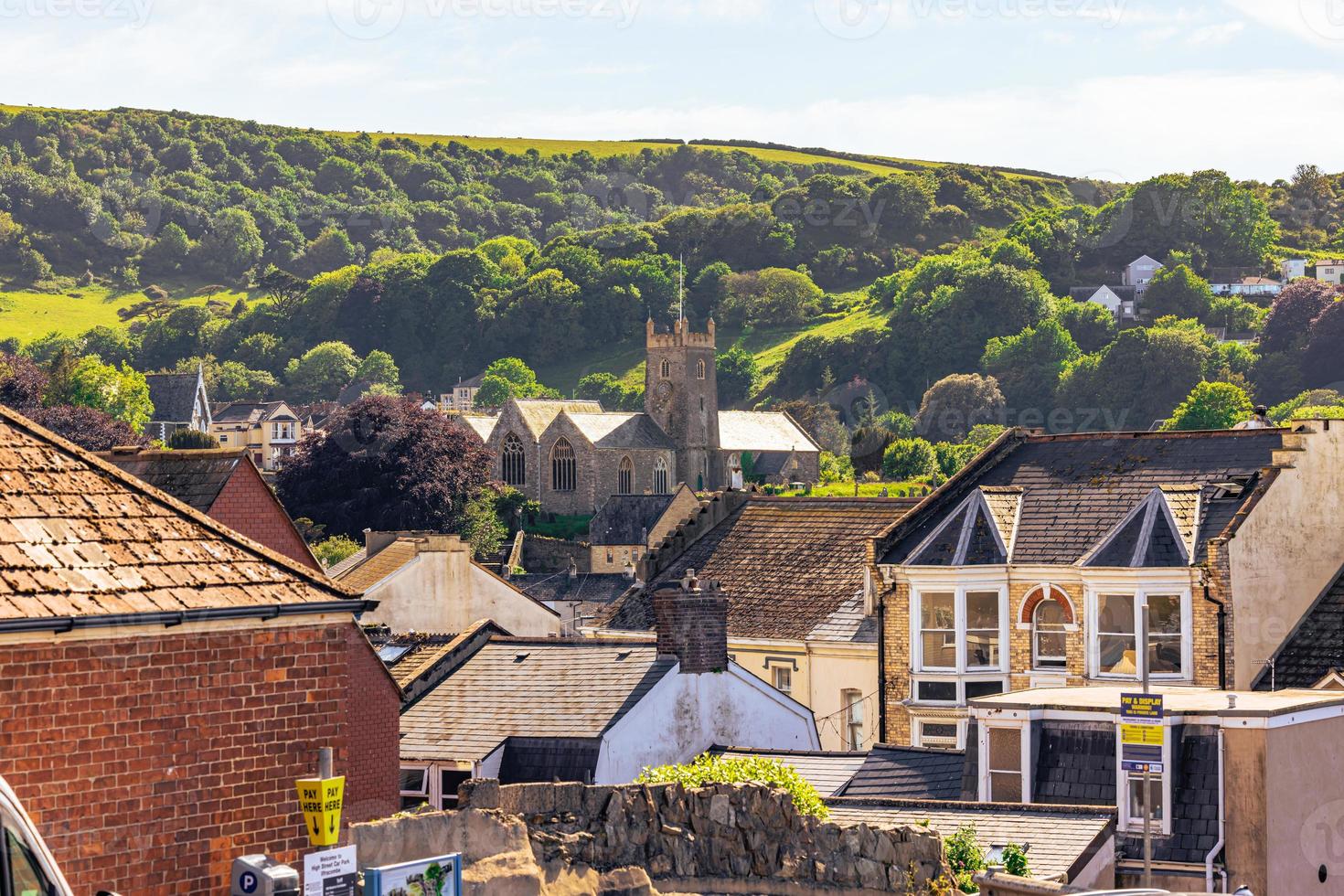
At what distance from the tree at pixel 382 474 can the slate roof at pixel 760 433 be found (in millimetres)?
52755

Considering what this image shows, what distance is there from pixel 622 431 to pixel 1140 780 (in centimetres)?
14395

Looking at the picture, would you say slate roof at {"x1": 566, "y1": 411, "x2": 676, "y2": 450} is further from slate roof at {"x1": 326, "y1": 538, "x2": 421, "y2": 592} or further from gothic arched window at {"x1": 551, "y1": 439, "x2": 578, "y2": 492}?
slate roof at {"x1": 326, "y1": 538, "x2": 421, "y2": 592}

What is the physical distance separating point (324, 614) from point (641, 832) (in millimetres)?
4063

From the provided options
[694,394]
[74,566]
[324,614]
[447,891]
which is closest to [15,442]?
[74,566]

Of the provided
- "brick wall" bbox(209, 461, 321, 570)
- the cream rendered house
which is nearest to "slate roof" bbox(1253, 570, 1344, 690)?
the cream rendered house

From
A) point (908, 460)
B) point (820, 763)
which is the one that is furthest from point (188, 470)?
point (908, 460)

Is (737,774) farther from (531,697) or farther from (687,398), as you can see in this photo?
(687,398)

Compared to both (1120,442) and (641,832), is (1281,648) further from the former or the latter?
(641,832)

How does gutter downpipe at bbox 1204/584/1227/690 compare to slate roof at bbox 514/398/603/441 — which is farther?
slate roof at bbox 514/398/603/441

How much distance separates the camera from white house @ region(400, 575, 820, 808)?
30.1 metres

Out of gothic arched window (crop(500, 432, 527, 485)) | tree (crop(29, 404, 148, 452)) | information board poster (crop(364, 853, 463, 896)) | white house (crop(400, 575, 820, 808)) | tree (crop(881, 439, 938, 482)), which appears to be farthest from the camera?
tree (crop(881, 439, 938, 482))

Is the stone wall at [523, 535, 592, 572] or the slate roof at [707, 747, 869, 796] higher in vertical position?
the slate roof at [707, 747, 869, 796]

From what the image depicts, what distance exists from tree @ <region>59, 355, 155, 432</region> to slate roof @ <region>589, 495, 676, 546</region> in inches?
1620

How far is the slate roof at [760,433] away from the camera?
592 feet
